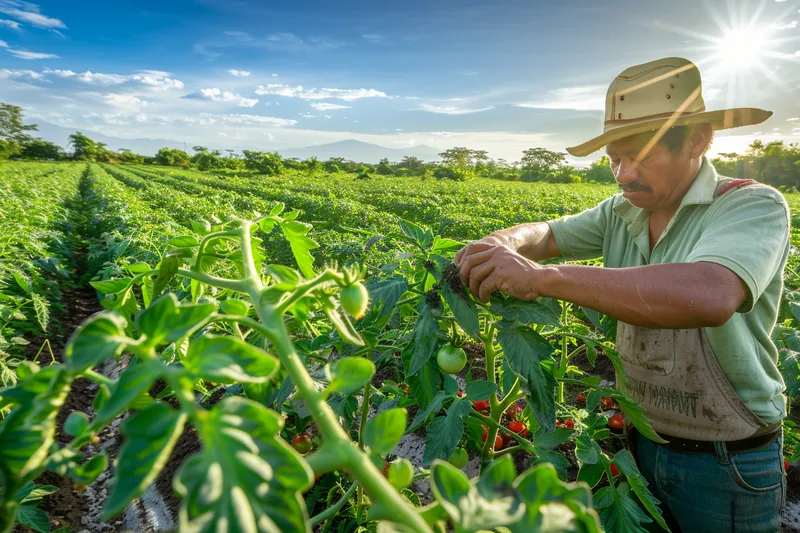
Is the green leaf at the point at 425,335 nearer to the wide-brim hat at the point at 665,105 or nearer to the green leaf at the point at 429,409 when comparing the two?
the green leaf at the point at 429,409

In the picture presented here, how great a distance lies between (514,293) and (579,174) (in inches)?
2101

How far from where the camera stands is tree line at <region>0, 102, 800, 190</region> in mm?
42562

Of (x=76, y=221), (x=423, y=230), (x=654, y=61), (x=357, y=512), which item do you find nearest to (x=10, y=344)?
(x=357, y=512)

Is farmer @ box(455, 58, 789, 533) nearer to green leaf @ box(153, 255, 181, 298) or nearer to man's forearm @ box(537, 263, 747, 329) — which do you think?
man's forearm @ box(537, 263, 747, 329)

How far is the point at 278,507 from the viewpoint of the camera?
1.18 ft

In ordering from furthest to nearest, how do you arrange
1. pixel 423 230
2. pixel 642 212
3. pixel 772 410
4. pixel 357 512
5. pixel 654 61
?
pixel 642 212, pixel 654 61, pixel 772 410, pixel 357 512, pixel 423 230

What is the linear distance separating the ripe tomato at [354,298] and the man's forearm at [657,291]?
84cm

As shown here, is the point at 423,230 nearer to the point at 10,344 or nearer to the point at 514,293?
the point at 514,293

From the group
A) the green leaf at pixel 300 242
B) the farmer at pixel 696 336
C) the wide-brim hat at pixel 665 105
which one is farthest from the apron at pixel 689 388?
the green leaf at pixel 300 242

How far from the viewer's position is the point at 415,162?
5481 cm

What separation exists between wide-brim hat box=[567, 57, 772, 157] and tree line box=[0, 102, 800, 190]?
3799 centimetres

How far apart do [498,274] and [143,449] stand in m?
0.94

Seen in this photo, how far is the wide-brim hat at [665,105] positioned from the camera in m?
1.77

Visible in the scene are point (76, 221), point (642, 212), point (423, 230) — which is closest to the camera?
point (423, 230)
